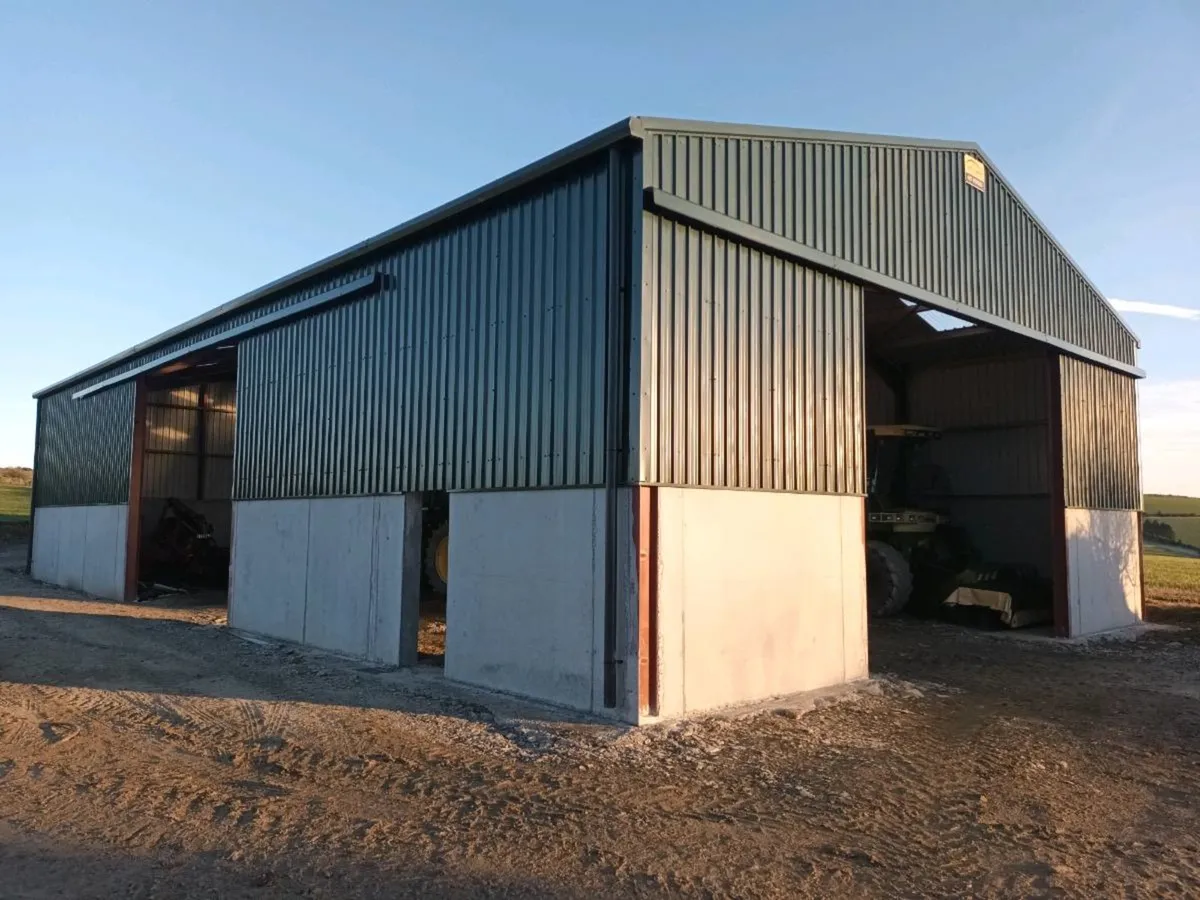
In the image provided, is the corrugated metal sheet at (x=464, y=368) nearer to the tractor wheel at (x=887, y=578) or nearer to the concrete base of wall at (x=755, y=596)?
the concrete base of wall at (x=755, y=596)

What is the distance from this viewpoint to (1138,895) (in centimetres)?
504

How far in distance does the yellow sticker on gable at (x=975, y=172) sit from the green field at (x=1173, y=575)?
1357 centimetres

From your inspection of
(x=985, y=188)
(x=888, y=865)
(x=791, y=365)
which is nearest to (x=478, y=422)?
(x=791, y=365)

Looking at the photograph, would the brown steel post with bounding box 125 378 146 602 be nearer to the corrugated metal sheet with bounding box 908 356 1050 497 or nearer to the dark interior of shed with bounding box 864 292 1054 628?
the dark interior of shed with bounding box 864 292 1054 628

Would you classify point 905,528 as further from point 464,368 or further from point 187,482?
point 187,482

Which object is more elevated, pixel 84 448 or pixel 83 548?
pixel 84 448

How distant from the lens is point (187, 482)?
24.6 metres

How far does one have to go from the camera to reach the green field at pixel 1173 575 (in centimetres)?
2491

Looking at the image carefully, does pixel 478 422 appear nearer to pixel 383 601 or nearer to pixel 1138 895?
pixel 383 601

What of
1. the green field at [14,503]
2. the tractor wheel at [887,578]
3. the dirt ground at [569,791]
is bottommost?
the dirt ground at [569,791]

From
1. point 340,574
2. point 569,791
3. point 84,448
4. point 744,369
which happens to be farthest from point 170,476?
point 569,791

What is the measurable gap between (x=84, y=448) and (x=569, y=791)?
69.6 feet

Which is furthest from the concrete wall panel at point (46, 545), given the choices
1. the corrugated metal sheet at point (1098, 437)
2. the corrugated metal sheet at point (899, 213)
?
the corrugated metal sheet at point (1098, 437)

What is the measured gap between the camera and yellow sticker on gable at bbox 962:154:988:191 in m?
13.5
